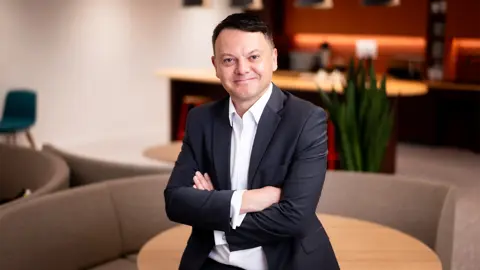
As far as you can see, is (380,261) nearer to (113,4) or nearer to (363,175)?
(363,175)

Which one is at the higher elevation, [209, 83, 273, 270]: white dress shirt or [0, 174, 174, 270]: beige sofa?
[209, 83, 273, 270]: white dress shirt

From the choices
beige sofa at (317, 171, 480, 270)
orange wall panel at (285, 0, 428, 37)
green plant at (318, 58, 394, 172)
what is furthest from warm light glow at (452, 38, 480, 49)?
beige sofa at (317, 171, 480, 270)

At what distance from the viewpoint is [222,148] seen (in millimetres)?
1678

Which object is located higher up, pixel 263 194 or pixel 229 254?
pixel 263 194

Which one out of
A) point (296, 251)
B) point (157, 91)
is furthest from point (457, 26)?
point (296, 251)

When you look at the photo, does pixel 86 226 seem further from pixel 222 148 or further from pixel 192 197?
pixel 222 148

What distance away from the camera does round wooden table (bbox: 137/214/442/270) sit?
2109mm

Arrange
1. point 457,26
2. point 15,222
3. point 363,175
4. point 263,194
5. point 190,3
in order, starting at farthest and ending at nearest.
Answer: point 457,26 → point 190,3 → point 363,175 → point 15,222 → point 263,194

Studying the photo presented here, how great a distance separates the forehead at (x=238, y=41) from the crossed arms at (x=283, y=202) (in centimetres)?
23

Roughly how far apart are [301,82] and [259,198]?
5.42m

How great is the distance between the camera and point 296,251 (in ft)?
5.52

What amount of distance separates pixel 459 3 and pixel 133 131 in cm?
456

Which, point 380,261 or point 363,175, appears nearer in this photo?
point 380,261

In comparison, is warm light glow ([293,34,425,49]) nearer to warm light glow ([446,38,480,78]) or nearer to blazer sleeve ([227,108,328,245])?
warm light glow ([446,38,480,78])
